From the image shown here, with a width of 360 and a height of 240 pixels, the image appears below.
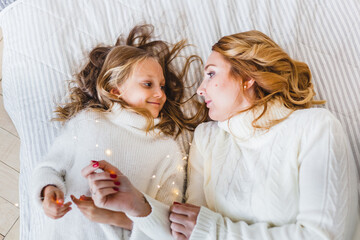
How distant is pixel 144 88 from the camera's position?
1.17m

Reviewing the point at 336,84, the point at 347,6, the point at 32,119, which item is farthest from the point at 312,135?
the point at 32,119

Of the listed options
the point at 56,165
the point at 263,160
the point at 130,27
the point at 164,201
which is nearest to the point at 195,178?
the point at 164,201

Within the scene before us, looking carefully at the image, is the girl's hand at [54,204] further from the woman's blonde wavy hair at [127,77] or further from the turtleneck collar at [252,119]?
the turtleneck collar at [252,119]

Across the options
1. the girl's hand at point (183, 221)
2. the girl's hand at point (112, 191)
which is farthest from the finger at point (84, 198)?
the girl's hand at point (183, 221)

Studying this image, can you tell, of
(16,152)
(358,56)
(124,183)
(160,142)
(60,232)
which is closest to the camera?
(124,183)

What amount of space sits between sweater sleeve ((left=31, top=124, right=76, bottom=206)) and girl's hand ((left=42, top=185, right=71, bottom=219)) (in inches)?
1.3

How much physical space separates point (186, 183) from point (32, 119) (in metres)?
0.60

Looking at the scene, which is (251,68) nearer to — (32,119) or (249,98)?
(249,98)

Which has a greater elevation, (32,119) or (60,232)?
(32,119)

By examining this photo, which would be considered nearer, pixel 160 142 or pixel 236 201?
pixel 236 201

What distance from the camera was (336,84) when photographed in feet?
4.33

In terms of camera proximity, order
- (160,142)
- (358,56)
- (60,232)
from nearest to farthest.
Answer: (60,232), (160,142), (358,56)

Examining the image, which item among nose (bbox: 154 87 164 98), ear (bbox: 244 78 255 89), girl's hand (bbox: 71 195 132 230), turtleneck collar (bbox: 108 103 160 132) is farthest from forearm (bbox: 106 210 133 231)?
ear (bbox: 244 78 255 89)

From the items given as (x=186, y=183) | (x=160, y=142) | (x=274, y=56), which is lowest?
(x=186, y=183)
